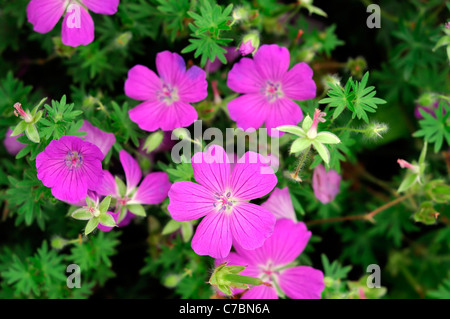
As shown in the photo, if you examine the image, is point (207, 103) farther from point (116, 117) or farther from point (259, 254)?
point (259, 254)

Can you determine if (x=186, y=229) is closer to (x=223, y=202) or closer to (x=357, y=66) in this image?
(x=223, y=202)

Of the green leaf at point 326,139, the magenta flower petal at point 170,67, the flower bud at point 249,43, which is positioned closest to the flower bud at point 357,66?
the flower bud at point 249,43

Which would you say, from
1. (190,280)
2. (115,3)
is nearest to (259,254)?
(190,280)

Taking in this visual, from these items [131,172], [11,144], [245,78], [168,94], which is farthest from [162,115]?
[11,144]

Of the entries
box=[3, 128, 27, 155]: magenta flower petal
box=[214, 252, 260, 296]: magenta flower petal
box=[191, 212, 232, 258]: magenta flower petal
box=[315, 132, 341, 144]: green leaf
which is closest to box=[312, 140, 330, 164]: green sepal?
box=[315, 132, 341, 144]: green leaf

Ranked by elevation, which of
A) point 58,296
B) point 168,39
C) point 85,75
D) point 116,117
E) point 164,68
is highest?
point 168,39

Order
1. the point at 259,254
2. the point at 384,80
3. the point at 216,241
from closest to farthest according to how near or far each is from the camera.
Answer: the point at 216,241
the point at 259,254
the point at 384,80
